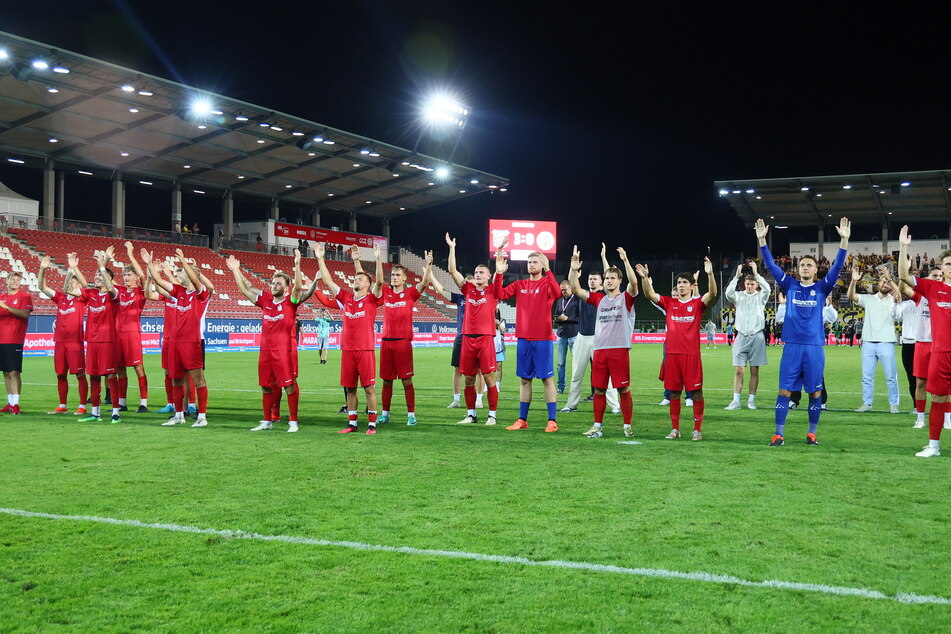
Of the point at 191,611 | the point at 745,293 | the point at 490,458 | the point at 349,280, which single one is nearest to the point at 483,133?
the point at 349,280

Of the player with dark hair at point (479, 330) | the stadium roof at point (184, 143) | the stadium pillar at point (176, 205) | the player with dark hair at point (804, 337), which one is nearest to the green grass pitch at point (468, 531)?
the player with dark hair at point (804, 337)

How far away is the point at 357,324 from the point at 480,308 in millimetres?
1723

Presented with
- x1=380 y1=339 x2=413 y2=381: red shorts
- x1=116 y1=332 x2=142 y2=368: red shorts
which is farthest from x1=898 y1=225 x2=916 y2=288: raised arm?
x1=116 y1=332 x2=142 y2=368: red shorts

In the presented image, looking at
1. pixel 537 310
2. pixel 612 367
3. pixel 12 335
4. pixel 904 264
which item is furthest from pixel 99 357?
pixel 904 264

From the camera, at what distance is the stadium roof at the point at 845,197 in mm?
44906

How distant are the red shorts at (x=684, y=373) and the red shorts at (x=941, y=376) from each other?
7.61ft

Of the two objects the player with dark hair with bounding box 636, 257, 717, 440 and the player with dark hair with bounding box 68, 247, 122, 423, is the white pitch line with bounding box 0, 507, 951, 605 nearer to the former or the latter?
the player with dark hair with bounding box 636, 257, 717, 440

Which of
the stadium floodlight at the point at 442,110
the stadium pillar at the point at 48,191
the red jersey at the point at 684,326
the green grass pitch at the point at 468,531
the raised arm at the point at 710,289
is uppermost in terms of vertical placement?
the stadium floodlight at the point at 442,110

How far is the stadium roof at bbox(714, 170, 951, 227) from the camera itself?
4491 centimetres

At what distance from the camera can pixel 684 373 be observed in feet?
29.1

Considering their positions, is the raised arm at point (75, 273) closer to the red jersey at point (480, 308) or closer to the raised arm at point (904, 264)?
the red jersey at point (480, 308)

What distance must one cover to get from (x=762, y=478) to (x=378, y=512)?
11.0ft

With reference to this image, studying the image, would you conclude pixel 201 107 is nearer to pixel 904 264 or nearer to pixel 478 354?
pixel 478 354

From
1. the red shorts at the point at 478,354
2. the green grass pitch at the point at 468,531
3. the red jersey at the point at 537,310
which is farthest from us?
the red shorts at the point at 478,354
